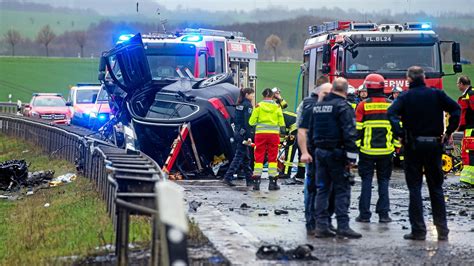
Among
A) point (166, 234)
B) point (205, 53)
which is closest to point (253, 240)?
point (166, 234)

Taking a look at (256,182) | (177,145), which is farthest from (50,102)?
(256,182)

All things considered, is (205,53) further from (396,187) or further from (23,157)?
(396,187)

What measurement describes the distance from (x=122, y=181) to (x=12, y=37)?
50113 mm

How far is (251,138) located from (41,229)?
201 inches

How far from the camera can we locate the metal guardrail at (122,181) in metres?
5.81

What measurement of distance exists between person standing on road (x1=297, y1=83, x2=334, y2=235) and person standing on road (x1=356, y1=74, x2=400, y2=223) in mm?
885

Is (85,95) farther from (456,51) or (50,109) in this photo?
(456,51)

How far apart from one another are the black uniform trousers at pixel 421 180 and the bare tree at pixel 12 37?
47.0 metres

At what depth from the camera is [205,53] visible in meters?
25.7

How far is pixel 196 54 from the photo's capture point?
Result: 995 inches

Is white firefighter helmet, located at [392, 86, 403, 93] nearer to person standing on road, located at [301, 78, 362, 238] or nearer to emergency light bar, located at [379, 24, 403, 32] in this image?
emergency light bar, located at [379, 24, 403, 32]

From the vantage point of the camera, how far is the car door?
19.6 m

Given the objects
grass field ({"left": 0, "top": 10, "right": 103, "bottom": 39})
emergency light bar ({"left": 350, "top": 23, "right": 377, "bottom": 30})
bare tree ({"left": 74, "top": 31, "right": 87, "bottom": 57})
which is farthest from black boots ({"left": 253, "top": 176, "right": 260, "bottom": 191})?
bare tree ({"left": 74, "top": 31, "right": 87, "bottom": 57})

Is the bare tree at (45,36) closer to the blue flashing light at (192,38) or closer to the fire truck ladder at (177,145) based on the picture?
the blue flashing light at (192,38)
